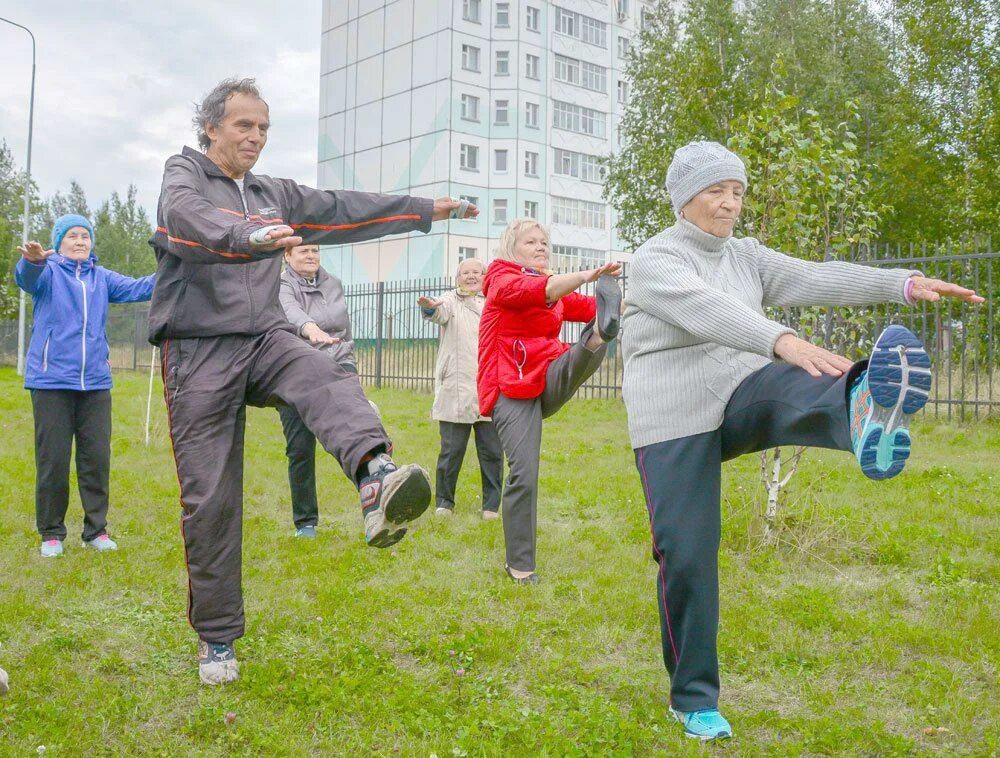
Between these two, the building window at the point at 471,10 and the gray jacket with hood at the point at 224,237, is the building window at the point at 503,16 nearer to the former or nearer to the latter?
the building window at the point at 471,10

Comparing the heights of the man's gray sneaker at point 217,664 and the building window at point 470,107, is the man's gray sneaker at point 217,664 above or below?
below

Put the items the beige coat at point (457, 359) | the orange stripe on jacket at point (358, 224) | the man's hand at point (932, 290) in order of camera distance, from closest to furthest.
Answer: the man's hand at point (932, 290) < the orange stripe on jacket at point (358, 224) < the beige coat at point (457, 359)

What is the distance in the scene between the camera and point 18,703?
137 inches

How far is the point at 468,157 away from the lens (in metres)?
42.9

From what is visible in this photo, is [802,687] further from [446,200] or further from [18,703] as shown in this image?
[18,703]

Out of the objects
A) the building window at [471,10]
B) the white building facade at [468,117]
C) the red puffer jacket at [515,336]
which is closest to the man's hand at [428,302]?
the red puffer jacket at [515,336]

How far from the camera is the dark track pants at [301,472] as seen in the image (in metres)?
6.58

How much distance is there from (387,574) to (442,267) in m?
36.7

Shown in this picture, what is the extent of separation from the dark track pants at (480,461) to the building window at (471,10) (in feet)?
129

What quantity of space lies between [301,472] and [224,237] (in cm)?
357

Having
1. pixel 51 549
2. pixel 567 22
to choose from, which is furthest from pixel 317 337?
pixel 567 22

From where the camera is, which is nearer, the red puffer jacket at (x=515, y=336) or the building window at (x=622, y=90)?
the red puffer jacket at (x=515, y=336)

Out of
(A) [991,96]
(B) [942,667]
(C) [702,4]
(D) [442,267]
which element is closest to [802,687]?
(B) [942,667]

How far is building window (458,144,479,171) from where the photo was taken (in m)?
42.4
